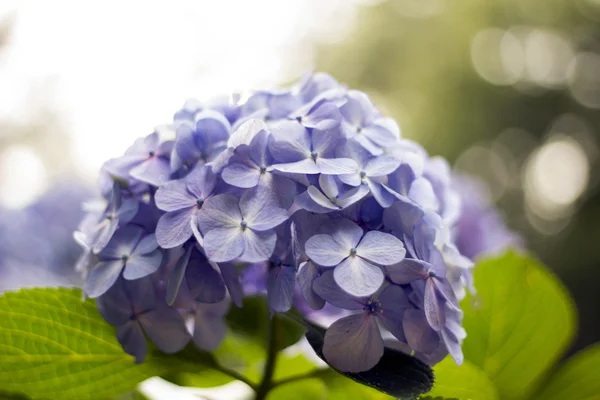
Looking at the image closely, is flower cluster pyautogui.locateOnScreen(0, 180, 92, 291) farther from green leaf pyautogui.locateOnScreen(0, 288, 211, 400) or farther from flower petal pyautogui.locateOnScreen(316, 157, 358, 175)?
flower petal pyautogui.locateOnScreen(316, 157, 358, 175)

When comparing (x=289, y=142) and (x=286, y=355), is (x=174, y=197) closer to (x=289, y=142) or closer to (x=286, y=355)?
(x=289, y=142)

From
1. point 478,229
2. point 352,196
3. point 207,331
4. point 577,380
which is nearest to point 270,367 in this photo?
point 207,331

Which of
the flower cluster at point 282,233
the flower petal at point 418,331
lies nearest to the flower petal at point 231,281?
the flower cluster at point 282,233

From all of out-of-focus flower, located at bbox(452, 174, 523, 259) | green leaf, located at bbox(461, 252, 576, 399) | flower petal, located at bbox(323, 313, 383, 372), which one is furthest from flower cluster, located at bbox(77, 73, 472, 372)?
out-of-focus flower, located at bbox(452, 174, 523, 259)

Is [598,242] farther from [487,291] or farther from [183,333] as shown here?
[183,333]

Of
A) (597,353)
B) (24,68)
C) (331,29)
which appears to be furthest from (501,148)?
(597,353)

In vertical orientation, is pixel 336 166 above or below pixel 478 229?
above
